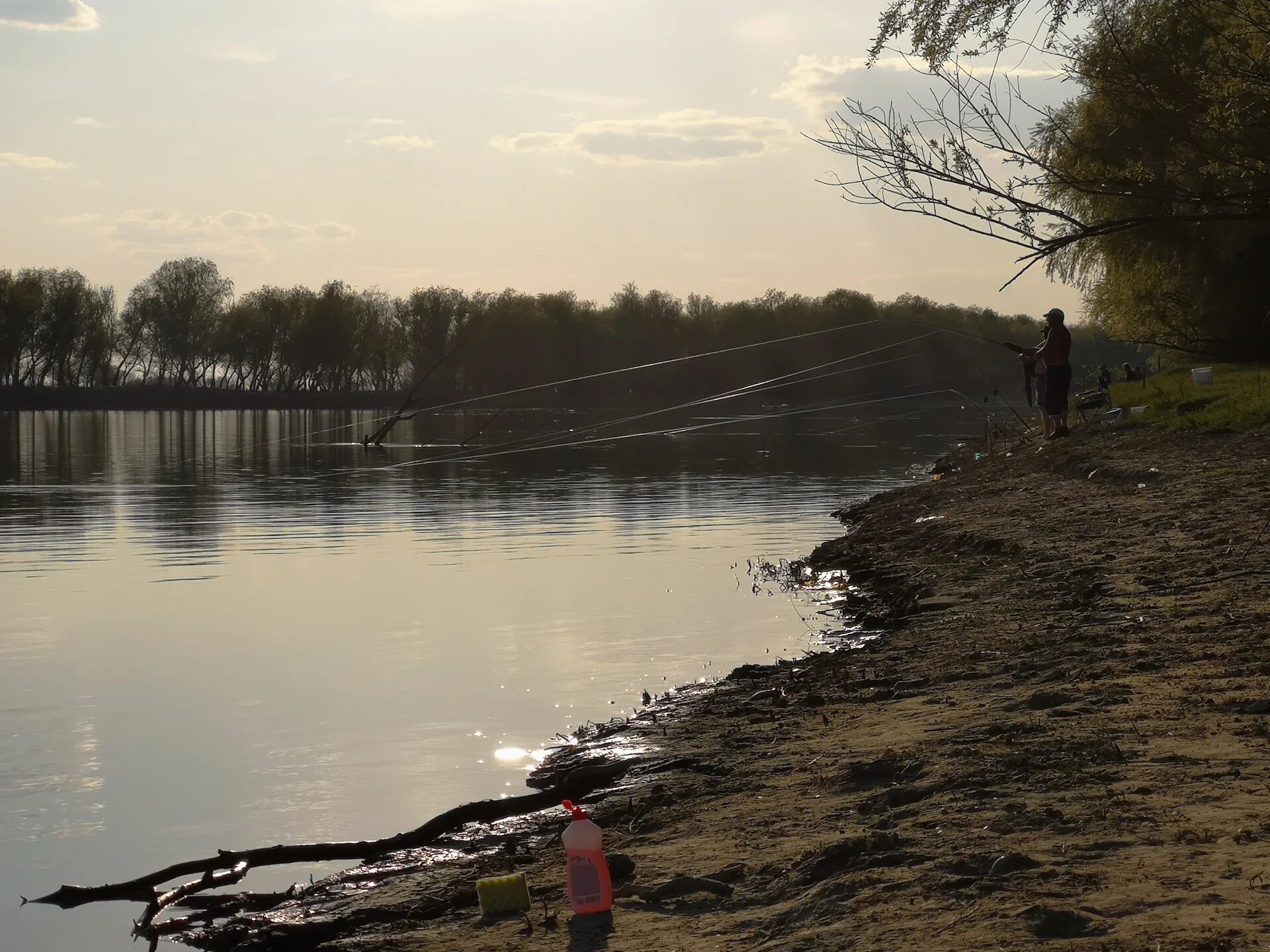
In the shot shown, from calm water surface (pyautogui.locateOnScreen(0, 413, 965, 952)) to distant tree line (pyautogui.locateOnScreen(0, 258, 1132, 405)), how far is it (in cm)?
9546

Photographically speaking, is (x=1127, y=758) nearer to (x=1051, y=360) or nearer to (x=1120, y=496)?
(x=1120, y=496)

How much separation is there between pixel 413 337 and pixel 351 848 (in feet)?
472

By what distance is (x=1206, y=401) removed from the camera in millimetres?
26344

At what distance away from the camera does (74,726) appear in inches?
442

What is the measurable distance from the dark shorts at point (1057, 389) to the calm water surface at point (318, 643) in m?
4.71

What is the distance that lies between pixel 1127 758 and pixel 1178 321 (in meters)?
36.5

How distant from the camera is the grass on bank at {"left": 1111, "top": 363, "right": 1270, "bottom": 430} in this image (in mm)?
22859

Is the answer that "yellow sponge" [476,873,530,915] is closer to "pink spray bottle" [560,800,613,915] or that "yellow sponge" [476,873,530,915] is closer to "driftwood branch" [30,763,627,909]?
"pink spray bottle" [560,800,613,915]

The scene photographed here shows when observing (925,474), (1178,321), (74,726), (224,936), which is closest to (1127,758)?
(224,936)

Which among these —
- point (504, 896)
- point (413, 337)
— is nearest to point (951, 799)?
point (504, 896)

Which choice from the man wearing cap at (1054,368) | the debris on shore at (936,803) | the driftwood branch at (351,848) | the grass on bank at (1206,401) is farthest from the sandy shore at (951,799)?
the man wearing cap at (1054,368)

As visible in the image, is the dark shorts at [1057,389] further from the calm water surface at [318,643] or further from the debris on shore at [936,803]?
the debris on shore at [936,803]

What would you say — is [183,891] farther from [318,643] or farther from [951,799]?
[318,643]

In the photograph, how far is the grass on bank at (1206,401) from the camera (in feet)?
75.0
